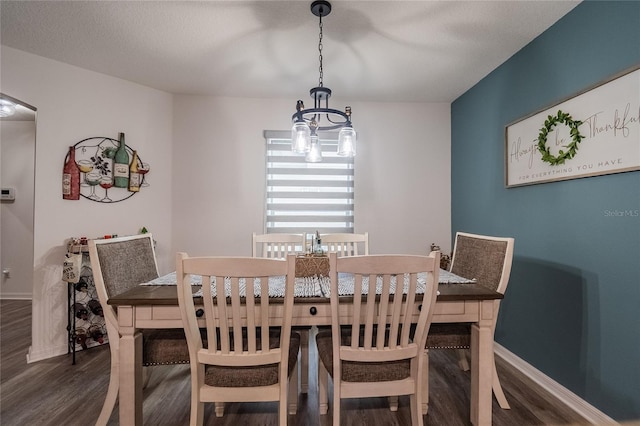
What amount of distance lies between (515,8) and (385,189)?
190cm

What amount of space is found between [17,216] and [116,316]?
395cm

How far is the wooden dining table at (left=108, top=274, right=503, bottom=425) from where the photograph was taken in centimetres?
137

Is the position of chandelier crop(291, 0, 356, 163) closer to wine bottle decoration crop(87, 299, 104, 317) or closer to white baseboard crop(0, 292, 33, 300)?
wine bottle decoration crop(87, 299, 104, 317)

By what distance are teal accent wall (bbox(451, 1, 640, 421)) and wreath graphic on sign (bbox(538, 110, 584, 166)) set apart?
13 centimetres

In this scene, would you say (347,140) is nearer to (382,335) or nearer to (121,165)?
(382,335)

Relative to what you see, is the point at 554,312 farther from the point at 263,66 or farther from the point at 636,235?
the point at 263,66

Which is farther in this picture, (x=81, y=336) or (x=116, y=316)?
(x=81, y=336)

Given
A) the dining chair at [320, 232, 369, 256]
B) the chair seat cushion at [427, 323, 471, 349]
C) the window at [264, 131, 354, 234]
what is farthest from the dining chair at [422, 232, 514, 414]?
the window at [264, 131, 354, 234]

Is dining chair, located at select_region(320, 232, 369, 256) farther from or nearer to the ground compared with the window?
nearer to the ground

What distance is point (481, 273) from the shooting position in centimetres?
182

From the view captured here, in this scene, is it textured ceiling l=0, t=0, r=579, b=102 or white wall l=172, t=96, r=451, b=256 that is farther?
white wall l=172, t=96, r=451, b=256

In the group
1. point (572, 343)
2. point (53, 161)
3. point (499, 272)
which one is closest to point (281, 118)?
point (53, 161)

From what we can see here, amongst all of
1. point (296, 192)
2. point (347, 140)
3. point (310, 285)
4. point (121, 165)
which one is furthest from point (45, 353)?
point (347, 140)

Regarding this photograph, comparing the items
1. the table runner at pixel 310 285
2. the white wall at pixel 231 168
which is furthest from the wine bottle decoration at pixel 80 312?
the table runner at pixel 310 285
